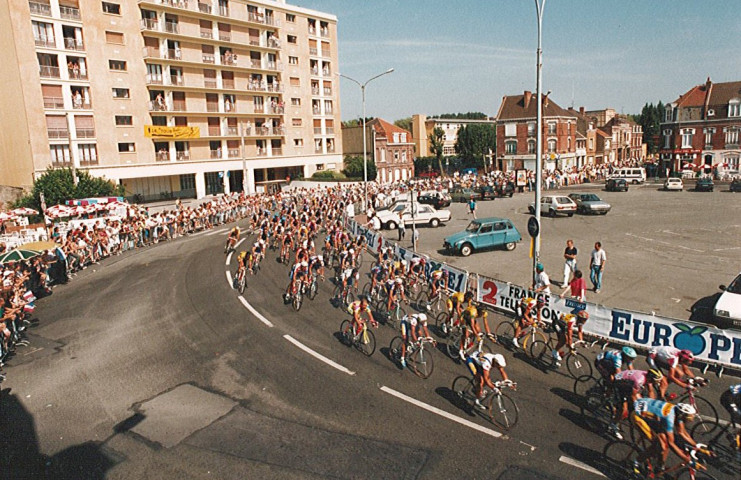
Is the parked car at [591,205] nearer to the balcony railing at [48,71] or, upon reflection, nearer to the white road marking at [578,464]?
the white road marking at [578,464]

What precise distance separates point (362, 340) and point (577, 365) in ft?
16.7

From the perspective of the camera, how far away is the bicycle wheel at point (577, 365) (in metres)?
10.5

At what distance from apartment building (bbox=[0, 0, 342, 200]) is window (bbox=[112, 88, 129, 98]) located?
0.09 m

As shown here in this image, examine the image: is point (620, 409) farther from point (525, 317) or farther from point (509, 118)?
point (509, 118)

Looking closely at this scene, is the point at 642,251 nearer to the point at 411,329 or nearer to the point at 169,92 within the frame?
the point at 411,329

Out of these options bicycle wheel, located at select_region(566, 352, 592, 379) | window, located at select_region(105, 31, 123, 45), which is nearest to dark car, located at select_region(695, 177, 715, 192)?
bicycle wheel, located at select_region(566, 352, 592, 379)

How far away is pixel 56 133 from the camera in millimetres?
41594

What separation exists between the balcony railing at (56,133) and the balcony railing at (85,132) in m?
0.91

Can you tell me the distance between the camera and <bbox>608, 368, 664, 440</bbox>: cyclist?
791cm

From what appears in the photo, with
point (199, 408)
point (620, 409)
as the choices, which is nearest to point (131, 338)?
point (199, 408)

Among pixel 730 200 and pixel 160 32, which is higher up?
pixel 160 32

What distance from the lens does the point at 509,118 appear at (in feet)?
247

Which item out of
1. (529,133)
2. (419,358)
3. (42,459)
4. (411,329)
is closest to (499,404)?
(419,358)

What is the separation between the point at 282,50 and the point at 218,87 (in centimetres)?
1089
